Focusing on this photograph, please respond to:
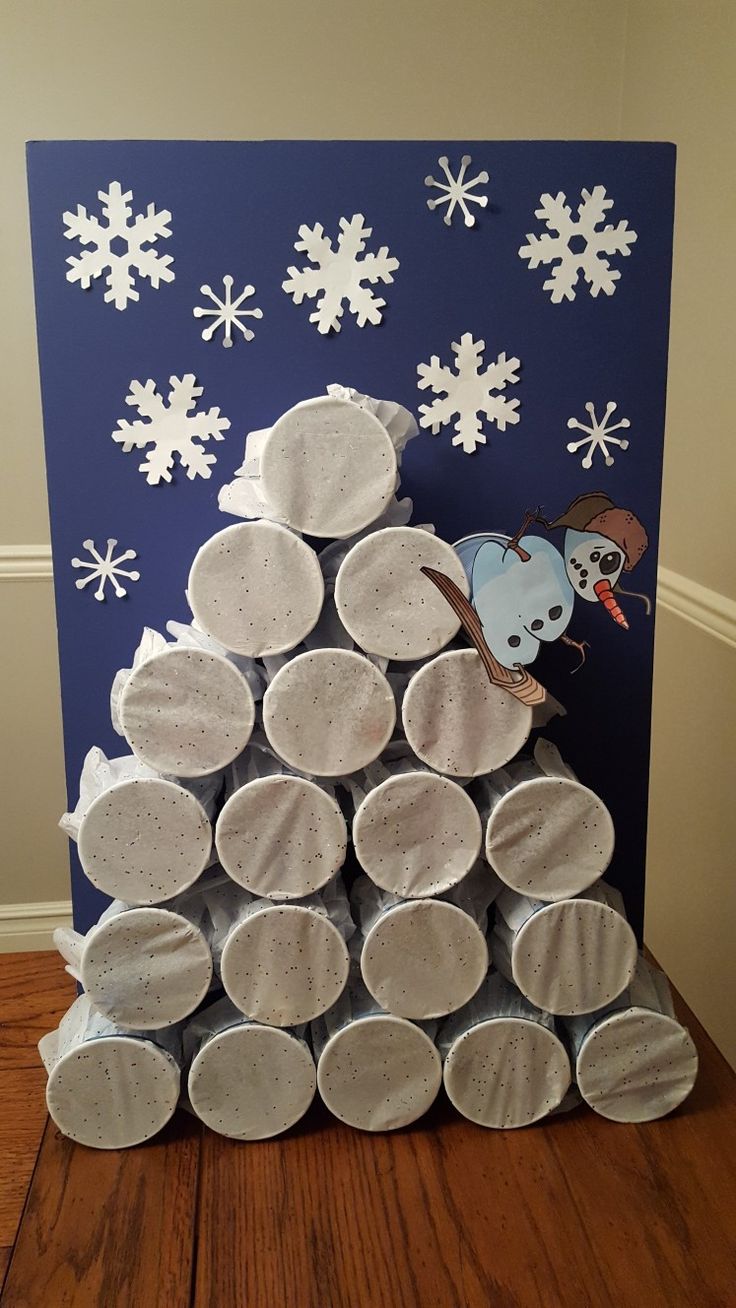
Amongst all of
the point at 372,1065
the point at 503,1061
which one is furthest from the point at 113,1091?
the point at 503,1061

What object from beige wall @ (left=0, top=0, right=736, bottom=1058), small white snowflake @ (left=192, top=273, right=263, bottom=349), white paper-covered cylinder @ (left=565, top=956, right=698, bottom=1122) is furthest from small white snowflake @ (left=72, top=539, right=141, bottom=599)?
beige wall @ (left=0, top=0, right=736, bottom=1058)

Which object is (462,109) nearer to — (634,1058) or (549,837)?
(549,837)

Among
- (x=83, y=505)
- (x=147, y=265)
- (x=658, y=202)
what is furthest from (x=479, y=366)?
(x=83, y=505)

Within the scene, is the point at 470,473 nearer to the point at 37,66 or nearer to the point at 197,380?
the point at 197,380

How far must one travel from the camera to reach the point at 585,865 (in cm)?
117

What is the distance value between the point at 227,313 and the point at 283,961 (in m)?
0.76

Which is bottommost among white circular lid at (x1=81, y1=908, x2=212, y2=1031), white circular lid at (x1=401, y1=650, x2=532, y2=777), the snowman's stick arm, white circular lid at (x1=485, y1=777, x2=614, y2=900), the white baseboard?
the white baseboard

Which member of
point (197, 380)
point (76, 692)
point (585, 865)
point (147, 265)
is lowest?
point (585, 865)

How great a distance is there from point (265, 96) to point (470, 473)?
1.13 metres

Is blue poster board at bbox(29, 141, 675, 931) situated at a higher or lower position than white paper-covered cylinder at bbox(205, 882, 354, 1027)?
higher

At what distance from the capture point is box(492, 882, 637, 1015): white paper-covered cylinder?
1.17 m

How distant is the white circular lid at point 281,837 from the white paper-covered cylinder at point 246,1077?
0.55 feet

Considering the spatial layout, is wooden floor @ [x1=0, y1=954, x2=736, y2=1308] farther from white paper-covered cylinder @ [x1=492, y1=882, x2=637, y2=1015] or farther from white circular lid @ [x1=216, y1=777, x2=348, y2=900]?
white circular lid @ [x1=216, y1=777, x2=348, y2=900]

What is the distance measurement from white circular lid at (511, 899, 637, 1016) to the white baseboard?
1434 mm
